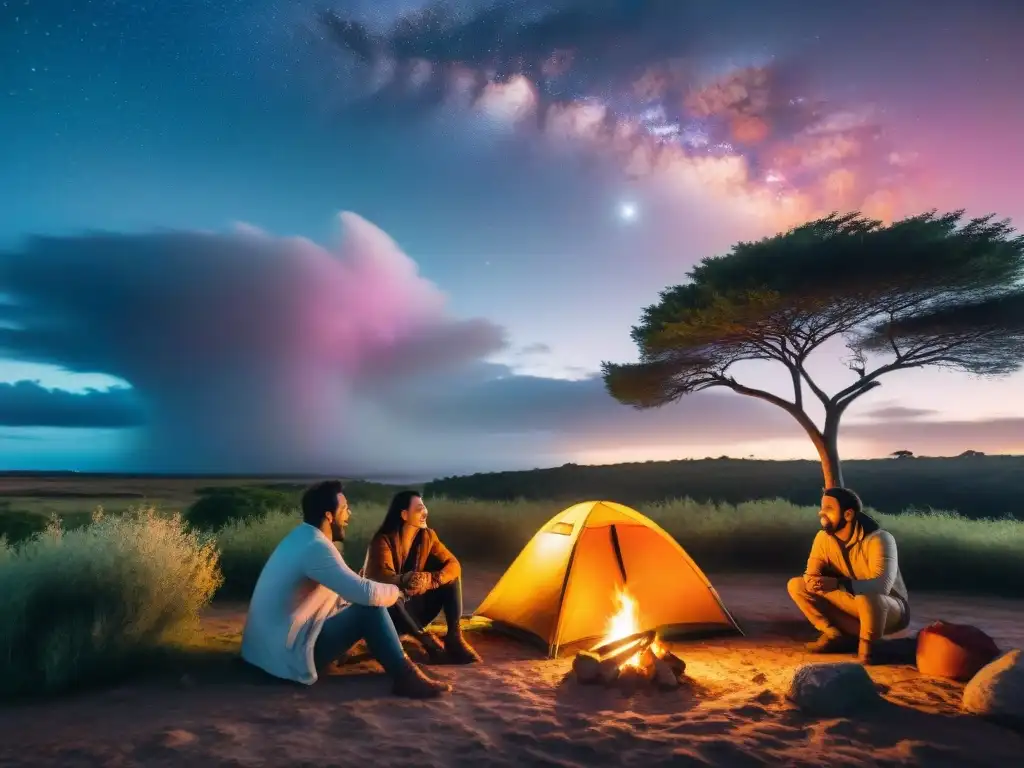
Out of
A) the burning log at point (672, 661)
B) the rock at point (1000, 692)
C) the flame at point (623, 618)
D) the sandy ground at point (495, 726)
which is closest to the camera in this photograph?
the sandy ground at point (495, 726)

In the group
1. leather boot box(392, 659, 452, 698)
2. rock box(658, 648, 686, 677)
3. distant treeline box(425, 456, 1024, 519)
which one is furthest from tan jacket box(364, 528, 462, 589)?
distant treeline box(425, 456, 1024, 519)

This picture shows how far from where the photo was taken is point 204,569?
6.81 meters

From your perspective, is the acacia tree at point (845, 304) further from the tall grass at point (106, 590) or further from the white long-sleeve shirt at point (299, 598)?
the white long-sleeve shirt at point (299, 598)

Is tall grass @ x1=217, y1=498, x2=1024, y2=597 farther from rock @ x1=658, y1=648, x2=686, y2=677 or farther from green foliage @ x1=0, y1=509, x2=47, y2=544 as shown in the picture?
rock @ x1=658, y1=648, x2=686, y2=677

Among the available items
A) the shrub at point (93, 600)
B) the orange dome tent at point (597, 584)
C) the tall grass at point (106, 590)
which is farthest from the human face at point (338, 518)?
the orange dome tent at point (597, 584)

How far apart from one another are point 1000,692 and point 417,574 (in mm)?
4296

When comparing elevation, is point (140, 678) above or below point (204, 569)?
below

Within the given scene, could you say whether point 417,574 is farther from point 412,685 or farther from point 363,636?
point 412,685

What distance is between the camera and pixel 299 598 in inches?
206

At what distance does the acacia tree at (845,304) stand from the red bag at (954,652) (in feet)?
33.5

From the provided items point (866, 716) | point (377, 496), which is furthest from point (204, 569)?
point (377, 496)

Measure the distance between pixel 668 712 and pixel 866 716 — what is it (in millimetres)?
1305

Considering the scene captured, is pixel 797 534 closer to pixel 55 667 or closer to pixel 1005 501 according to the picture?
pixel 55 667

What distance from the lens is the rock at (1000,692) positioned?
4727 mm
